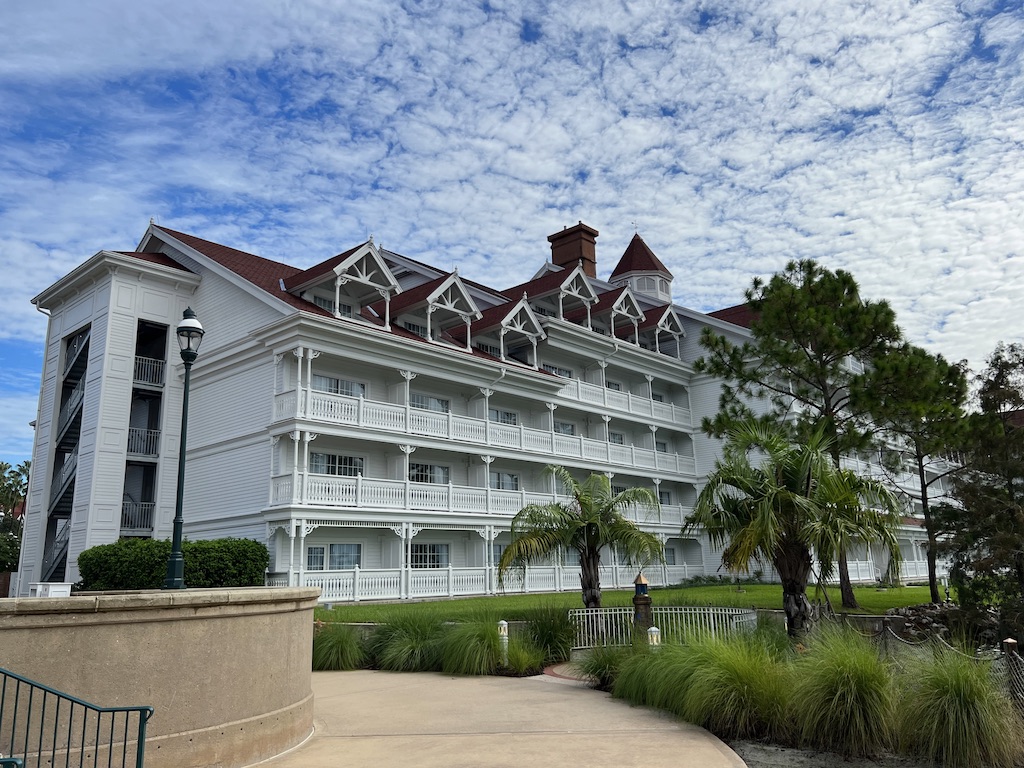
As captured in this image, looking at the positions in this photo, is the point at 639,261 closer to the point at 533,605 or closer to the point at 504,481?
the point at 504,481

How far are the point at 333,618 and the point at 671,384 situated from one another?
2991cm

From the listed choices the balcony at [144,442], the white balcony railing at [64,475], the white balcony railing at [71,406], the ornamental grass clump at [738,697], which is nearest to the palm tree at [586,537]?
the ornamental grass clump at [738,697]

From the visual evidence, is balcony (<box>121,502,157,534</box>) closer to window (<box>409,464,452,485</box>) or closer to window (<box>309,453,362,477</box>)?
window (<box>309,453,362,477</box>)

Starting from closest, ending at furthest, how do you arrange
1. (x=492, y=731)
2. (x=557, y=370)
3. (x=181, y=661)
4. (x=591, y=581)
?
(x=181, y=661), (x=492, y=731), (x=591, y=581), (x=557, y=370)

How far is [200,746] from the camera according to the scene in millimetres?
7043

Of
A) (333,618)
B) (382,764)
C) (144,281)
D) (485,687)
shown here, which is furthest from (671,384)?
(382,764)

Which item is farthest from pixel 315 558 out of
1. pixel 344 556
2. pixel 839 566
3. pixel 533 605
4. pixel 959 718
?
pixel 959 718

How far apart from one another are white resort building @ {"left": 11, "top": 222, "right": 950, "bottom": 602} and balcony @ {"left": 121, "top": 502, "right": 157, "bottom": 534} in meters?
0.08

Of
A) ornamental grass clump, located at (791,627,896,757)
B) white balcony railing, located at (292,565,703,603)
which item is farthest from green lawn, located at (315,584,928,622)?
ornamental grass clump, located at (791,627,896,757)

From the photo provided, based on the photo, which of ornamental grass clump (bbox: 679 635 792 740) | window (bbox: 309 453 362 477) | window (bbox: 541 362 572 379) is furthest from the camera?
window (bbox: 541 362 572 379)

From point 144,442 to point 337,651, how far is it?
18.3 metres

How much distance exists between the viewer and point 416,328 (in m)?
33.1

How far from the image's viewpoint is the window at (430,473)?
31219mm

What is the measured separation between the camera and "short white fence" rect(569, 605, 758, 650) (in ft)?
47.0
